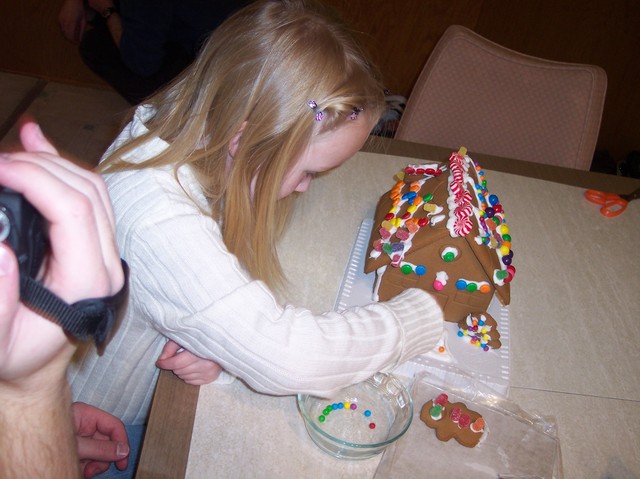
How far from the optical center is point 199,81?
0.94 metres

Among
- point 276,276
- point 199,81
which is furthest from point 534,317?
point 199,81

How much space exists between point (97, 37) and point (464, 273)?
1.72 m

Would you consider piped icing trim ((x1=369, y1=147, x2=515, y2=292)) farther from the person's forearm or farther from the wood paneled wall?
the wood paneled wall

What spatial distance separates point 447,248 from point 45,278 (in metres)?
0.63

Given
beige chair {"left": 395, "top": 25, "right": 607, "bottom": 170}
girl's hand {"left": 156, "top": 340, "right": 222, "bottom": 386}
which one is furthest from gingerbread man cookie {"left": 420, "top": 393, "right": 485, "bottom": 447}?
beige chair {"left": 395, "top": 25, "right": 607, "bottom": 170}

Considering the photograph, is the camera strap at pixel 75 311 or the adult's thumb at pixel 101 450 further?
the adult's thumb at pixel 101 450

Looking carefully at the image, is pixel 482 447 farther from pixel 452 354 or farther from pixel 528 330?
pixel 528 330

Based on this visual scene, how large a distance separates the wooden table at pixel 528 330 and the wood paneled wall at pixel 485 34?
1.47 meters

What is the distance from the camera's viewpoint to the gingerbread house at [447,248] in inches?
37.7

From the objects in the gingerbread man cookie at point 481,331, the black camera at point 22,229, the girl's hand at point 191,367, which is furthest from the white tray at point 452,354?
the black camera at point 22,229

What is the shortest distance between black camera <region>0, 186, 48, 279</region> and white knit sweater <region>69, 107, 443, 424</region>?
0.99ft

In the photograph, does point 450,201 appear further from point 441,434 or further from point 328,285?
point 441,434

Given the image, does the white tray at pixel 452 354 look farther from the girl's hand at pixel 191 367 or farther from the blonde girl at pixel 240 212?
the girl's hand at pixel 191 367

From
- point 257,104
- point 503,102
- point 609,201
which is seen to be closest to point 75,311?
point 257,104
